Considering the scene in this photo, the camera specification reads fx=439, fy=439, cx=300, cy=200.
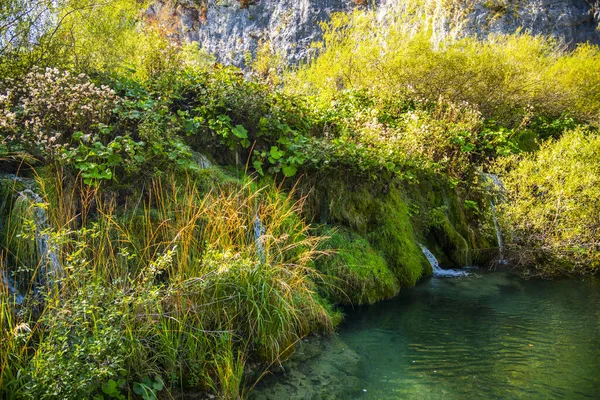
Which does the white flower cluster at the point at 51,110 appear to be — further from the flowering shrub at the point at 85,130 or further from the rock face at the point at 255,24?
the rock face at the point at 255,24

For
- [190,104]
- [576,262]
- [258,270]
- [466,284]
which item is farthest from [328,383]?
[576,262]

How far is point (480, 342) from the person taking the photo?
5035mm

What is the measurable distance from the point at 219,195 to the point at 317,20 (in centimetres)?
2564

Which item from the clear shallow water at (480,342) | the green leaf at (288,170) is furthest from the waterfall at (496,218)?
the green leaf at (288,170)

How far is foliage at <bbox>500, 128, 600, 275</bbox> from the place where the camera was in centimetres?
776

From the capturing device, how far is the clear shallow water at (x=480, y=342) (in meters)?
4.00

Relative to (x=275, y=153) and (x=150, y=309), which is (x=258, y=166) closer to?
(x=275, y=153)

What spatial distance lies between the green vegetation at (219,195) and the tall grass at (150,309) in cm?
2

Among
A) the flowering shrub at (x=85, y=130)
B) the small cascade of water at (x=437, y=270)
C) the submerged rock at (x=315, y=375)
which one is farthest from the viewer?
the small cascade of water at (x=437, y=270)

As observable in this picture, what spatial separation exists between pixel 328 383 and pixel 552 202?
608 cm

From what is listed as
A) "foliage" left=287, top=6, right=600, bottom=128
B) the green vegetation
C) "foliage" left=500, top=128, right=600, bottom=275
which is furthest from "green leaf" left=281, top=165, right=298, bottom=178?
"foliage" left=287, top=6, right=600, bottom=128

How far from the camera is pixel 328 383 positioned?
4.00 metres

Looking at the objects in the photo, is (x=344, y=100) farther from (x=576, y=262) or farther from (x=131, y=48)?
(x=576, y=262)

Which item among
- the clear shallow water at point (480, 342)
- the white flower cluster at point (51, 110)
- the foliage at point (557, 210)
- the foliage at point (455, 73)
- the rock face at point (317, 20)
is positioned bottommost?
the clear shallow water at point (480, 342)
